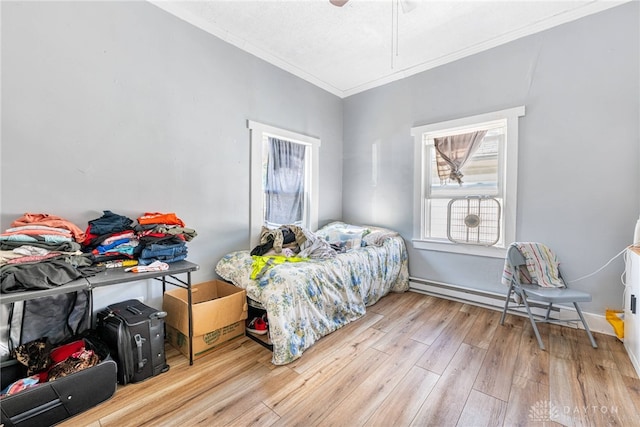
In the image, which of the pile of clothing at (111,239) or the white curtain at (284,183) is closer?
the pile of clothing at (111,239)

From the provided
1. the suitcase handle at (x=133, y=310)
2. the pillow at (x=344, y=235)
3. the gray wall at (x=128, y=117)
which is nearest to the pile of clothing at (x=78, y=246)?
the gray wall at (x=128, y=117)

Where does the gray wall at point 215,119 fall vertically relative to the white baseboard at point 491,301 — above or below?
above

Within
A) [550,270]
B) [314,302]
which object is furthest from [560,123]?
[314,302]

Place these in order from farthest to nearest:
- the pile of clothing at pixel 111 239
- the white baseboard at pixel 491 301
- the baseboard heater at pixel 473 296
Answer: the baseboard heater at pixel 473 296 < the white baseboard at pixel 491 301 < the pile of clothing at pixel 111 239

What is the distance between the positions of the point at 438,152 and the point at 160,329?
3.24 metres

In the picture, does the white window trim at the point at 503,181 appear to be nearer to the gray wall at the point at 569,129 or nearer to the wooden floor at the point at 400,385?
the gray wall at the point at 569,129

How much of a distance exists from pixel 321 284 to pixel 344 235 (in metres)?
1.13

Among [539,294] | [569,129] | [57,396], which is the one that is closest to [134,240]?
[57,396]

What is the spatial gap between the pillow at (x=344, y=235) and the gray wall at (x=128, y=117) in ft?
3.47

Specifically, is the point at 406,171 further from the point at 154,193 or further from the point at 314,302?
the point at 154,193

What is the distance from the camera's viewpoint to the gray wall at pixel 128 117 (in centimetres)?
167

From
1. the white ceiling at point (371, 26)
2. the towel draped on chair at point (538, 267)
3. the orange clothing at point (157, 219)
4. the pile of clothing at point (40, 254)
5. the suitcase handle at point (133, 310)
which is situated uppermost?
the white ceiling at point (371, 26)

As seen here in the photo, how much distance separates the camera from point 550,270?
235 centimetres

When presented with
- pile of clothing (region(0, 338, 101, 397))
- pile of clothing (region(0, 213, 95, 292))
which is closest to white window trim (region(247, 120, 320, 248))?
pile of clothing (region(0, 213, 95, 292))
